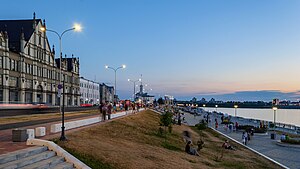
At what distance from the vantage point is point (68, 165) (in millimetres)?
11109

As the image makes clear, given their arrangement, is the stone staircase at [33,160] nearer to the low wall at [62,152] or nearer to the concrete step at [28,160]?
the concrete step at [28,160]

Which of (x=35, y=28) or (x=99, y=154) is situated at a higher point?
(x=35, y=28)

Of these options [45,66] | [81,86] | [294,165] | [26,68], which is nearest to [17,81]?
[26,68]

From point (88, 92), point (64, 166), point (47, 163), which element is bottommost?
point (64, 166)

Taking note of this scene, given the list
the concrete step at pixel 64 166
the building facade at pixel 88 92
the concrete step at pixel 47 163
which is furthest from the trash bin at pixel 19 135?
the building facade at pixel 88 92

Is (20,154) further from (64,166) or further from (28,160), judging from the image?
(64,166)

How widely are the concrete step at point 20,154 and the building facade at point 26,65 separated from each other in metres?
48.4

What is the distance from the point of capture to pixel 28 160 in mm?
10234

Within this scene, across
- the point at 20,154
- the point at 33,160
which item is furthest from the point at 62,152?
the point at 20,154

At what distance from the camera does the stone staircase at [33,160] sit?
9.66 metres

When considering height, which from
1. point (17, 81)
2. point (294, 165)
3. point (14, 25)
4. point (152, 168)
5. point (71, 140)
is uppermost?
point (14, 25)

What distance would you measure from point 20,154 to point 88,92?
112321 millimetres

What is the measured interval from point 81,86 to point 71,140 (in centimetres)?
10006

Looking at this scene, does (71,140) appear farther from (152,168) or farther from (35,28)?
(35,28)
